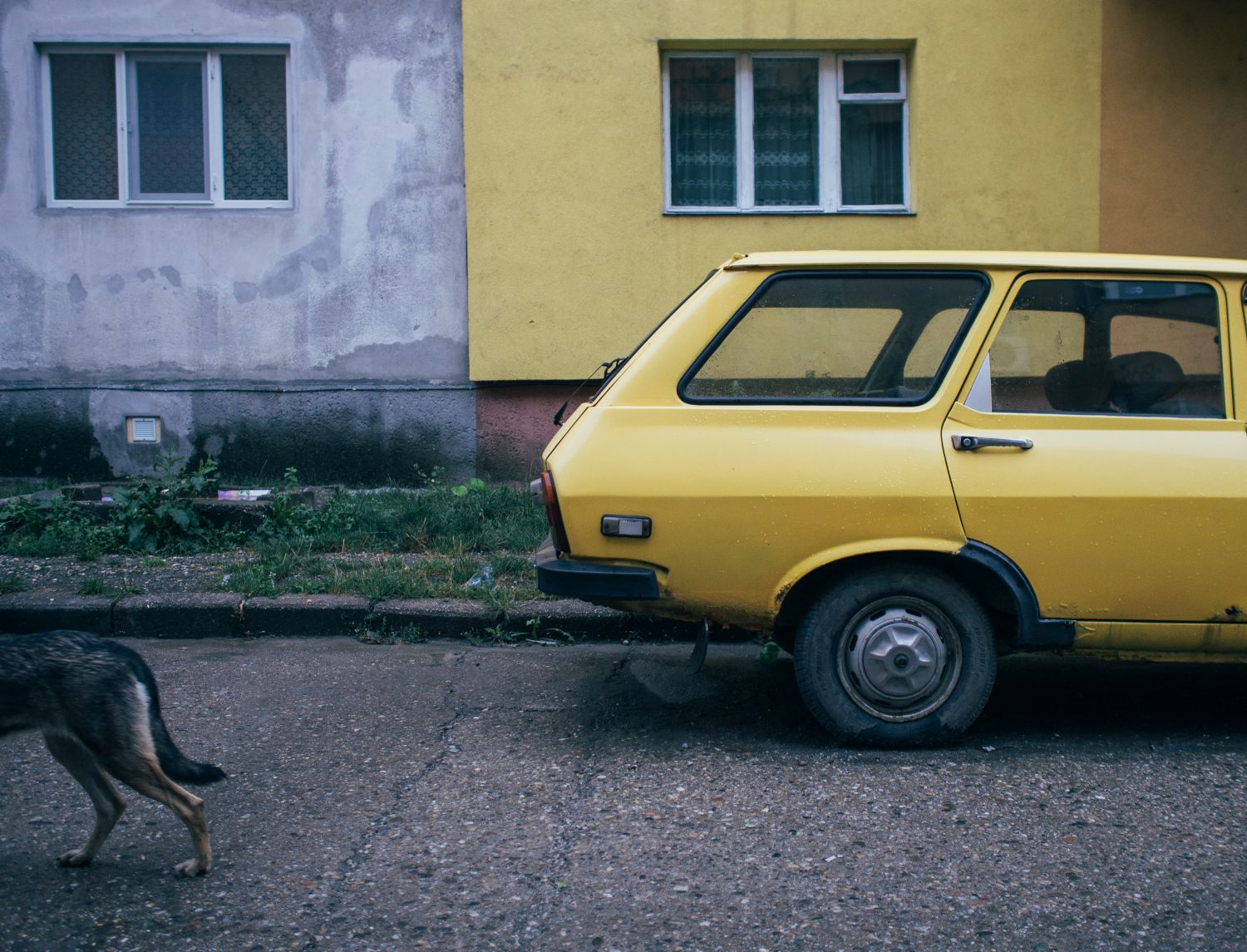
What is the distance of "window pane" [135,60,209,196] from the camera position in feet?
32.7

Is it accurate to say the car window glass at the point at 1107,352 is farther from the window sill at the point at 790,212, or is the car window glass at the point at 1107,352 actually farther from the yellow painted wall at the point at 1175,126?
the yellow painted wall at the point at 1175,126

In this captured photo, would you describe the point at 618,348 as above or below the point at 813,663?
above

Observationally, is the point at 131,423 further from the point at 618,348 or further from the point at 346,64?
the point at 618,348

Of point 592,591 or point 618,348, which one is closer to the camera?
point 592,591

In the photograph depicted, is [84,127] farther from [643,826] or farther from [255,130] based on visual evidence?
[643,826]

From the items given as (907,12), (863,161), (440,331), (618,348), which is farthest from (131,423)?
(907,12)

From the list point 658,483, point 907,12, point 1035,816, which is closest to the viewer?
point 1035,816

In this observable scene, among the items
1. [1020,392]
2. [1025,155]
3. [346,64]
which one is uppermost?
[346,64]

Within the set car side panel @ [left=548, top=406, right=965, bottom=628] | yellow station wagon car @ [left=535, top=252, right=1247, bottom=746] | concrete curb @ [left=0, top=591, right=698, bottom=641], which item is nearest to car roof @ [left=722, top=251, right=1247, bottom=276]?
yellow station wagon car @ [left=535, top=252, right=1247, bottom=746]

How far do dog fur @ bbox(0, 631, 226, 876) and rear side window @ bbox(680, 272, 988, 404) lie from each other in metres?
2.14

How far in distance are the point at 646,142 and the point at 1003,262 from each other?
5.64 m

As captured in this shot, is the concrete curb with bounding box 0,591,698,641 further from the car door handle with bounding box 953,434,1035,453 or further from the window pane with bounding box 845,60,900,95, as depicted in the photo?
the window pane with bounding box 845,60,900,95

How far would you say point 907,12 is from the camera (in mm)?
9656

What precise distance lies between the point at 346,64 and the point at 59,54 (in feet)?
7.83
